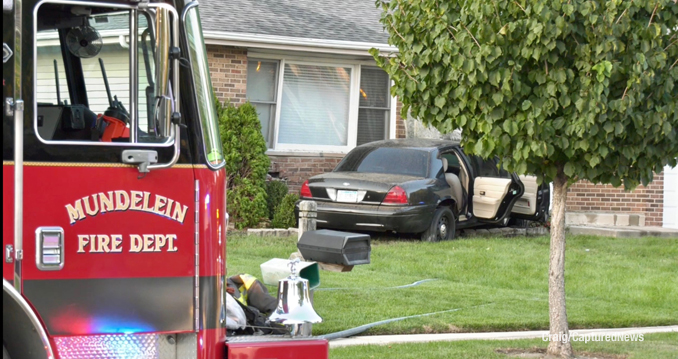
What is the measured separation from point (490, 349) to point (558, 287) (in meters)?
0.75

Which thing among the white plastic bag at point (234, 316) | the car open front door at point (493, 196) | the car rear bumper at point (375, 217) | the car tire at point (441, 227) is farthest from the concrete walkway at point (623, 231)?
the white plastic bag at point (234, 316)

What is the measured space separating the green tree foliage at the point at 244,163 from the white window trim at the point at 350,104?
121 centimetres

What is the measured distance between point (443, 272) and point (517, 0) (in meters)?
5.32

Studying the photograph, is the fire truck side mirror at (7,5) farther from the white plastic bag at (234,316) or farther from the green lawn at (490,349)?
the green lawn at (490,349)

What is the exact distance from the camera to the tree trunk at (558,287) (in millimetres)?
7543

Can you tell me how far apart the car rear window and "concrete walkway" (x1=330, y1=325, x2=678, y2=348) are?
5.88m

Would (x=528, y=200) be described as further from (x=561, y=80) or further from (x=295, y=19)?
(x=561, y=80)

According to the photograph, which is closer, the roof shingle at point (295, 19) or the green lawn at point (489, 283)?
the green lawn at point (489, 283)

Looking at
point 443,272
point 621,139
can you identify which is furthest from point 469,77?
point 443,272

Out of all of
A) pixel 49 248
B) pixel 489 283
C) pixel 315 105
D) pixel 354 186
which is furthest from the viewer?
pixel 315 105

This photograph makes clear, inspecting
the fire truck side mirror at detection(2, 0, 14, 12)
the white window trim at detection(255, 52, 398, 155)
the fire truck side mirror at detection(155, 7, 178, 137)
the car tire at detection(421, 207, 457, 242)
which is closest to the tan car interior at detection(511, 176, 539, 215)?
the car tire at detection(421, 207, 457, 242)

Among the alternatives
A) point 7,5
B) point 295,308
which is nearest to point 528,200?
point 295,308

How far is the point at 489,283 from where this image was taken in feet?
36.7

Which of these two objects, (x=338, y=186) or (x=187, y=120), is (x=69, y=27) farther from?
(x=338, y=186)
